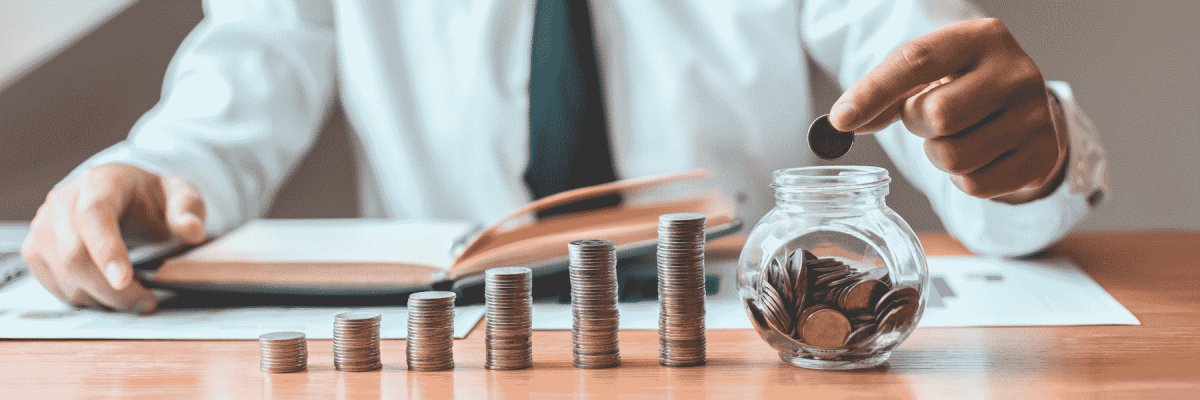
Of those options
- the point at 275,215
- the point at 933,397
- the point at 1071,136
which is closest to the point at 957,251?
the point at 1071,136

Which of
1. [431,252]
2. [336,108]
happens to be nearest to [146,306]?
[431,252]

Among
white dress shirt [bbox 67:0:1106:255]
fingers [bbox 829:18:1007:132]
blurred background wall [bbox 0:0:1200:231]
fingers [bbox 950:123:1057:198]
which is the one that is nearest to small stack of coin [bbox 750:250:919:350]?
fingers [bbox 829:18:1007:132]

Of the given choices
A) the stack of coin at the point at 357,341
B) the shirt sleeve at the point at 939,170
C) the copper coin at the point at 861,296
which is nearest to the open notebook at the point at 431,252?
the stack of coin at the point at 357,341

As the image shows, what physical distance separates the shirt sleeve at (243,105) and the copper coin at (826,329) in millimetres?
860

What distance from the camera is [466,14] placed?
1480 mm

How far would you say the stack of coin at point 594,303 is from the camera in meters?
0.63

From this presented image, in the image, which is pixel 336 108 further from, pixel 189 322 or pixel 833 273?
pixel 833 273

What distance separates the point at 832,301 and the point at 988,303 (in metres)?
0.34

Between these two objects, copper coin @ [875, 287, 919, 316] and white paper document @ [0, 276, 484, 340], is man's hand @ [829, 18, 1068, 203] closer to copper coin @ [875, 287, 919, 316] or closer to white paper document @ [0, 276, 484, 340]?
copper coin @ [875, 287, 919, 316]

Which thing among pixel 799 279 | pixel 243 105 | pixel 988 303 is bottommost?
pixel 988 303

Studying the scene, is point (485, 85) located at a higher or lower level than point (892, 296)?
higher

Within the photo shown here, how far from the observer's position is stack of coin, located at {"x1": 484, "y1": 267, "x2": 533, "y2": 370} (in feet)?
2.09

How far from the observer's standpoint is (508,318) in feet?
2.10

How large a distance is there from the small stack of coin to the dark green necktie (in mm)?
810
